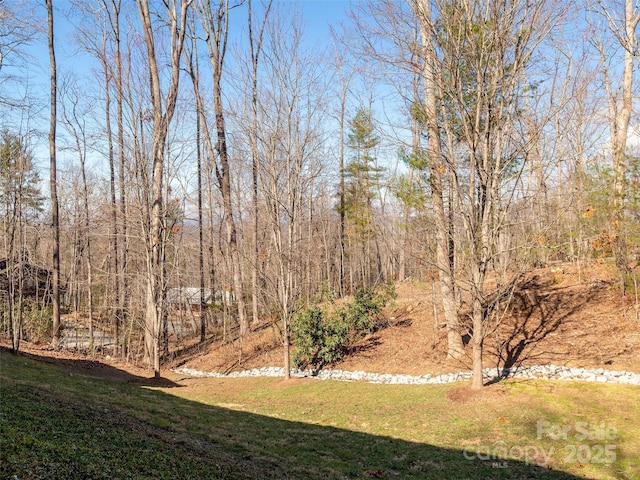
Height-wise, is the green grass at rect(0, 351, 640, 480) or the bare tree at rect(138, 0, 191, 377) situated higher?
the bare tree at rect(138, 0, 191, 377)

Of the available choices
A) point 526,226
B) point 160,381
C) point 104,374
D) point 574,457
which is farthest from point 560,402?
point 104,374

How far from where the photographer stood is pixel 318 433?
255 inches

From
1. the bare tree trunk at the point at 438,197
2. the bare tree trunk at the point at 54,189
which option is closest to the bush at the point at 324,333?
the bare tree trunk at the point at 438,197

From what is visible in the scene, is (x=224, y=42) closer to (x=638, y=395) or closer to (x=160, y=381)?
(x=160, y=381)

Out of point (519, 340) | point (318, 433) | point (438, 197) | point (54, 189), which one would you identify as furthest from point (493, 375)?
point (54, 189)

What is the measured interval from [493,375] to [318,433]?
4207 mm

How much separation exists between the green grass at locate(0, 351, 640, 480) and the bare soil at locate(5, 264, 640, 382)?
1.11 meters

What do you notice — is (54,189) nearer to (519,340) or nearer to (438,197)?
(438,197)

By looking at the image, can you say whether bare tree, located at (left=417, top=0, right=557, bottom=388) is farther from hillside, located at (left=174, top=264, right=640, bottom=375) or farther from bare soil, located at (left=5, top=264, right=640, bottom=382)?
hillside, located at (left=174, top=264, right=640, bottom=375)

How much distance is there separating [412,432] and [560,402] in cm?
243

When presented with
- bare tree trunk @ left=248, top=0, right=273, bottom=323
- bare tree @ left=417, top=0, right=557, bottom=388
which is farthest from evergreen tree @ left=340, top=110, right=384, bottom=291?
bare tree @ left=417, top=0, right=557, bottom=388

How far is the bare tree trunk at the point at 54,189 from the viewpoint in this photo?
1573 centimetres

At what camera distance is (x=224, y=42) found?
59.4 feet

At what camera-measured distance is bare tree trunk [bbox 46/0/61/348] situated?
51.6 ft
